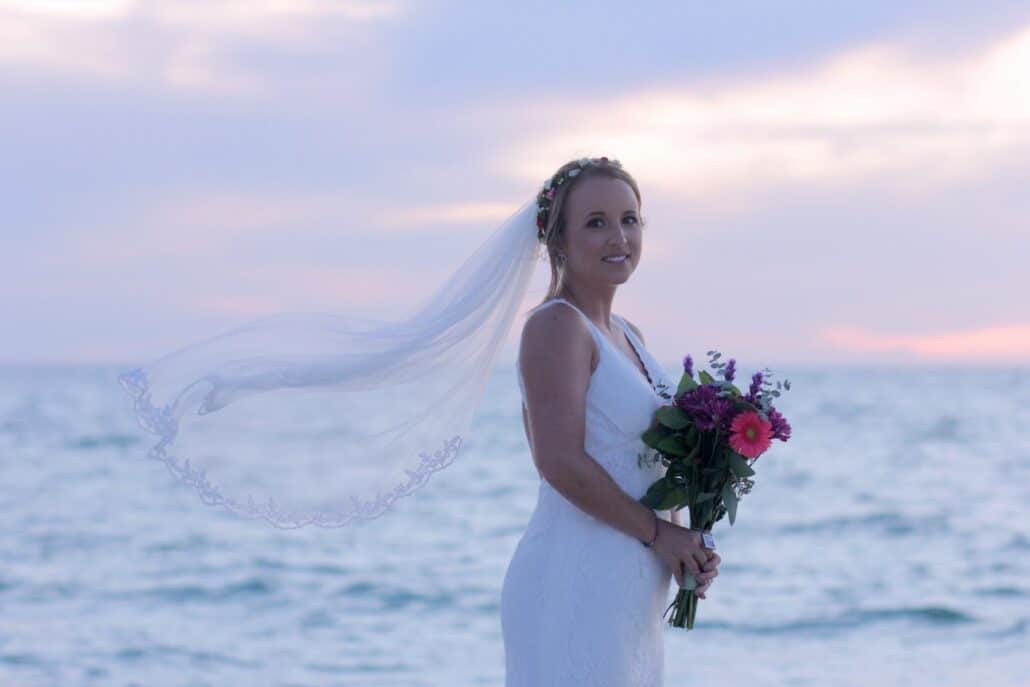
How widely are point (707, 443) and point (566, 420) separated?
398mm

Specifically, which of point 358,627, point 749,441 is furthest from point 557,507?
point 358,627

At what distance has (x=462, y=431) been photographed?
410 cm

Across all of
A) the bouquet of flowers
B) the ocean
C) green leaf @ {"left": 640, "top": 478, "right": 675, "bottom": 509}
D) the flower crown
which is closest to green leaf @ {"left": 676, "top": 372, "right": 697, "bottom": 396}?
the bouquet of flowers

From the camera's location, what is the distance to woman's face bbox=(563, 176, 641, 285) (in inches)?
143

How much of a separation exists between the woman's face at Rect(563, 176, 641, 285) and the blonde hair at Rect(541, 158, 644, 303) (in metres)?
0.03

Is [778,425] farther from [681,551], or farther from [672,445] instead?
[681,551]

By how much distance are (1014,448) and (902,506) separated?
11.4 metres

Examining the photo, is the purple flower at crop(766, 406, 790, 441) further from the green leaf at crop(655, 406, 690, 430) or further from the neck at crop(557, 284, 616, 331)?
the neck at crop(557, 284, 616, 331)

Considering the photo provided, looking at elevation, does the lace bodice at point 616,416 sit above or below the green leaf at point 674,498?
above

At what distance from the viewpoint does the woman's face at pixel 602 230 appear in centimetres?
362

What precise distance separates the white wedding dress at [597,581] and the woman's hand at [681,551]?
64 millimetres

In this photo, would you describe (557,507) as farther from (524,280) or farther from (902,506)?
(902,506)

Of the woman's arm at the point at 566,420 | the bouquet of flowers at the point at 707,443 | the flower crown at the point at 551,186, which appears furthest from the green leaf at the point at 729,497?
the flower crown at the point at 551,186

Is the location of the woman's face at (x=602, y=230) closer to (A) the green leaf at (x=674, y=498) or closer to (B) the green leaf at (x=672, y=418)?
(B) the green leaf at (x=672, y=418)
